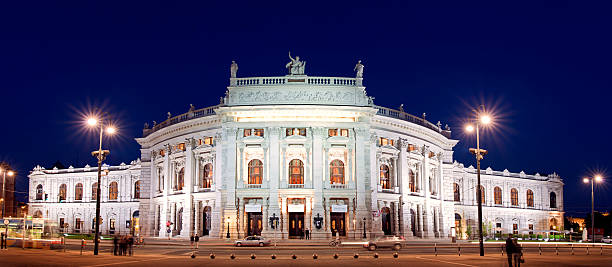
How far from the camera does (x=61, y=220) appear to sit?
361ft

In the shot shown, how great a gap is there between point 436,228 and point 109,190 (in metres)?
55.8

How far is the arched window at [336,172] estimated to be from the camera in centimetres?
6925

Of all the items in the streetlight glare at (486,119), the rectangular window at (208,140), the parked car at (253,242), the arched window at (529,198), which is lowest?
the parked car at (253,242)

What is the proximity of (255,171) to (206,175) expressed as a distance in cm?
774

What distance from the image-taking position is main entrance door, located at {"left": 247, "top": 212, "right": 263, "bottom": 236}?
67.8m

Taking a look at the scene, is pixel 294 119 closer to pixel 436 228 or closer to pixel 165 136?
pixel 165 136

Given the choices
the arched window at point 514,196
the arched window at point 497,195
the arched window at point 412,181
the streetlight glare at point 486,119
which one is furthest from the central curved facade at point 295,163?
the arched window at point 514,196

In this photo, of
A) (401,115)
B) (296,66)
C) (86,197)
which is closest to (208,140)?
(296,66)

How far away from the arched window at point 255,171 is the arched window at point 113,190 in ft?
145

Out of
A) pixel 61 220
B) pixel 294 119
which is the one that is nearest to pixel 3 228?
pixel 294 119

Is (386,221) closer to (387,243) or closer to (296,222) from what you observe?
(296,222)

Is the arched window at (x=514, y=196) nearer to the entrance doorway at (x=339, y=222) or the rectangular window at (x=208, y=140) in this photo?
the entrance doorway at (x=339, y=222)

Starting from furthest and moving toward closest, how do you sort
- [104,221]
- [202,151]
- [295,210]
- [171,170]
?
[104,221] → [171,170] → [202,151] → [295,210]

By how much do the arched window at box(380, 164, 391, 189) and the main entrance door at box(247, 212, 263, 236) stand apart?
15.3 meters
